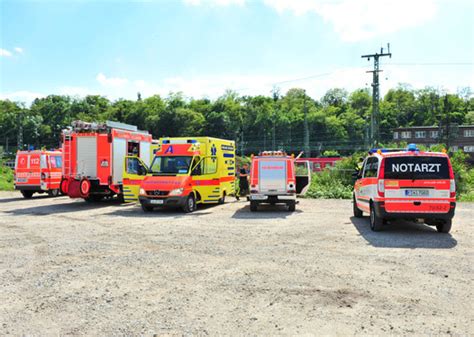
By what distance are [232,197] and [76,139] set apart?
8.14 meters

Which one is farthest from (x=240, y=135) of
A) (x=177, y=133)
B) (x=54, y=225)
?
(x=54, y=225)

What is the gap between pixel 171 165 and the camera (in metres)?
16.8

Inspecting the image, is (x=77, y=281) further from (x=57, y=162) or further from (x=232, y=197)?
(x=57, y=162)

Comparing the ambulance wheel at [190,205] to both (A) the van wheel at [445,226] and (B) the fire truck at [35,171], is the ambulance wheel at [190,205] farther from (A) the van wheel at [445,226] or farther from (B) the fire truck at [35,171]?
(B) the fire truck at [35,171]

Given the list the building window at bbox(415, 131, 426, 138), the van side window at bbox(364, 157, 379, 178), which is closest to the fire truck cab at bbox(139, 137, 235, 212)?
the van side window at bbox(364, 157, 379, 178)

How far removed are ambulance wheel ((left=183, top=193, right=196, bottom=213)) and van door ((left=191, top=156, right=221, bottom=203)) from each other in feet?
1.60

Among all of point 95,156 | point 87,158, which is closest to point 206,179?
point 95,156

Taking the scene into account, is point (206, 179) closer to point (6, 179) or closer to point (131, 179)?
point (131, 179)

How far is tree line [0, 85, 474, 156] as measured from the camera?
101 m

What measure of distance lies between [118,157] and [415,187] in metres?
12.6

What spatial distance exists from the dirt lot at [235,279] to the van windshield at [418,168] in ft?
4.72

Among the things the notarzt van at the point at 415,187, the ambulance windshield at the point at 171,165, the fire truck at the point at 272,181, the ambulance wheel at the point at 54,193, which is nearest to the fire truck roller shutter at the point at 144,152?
the ambulance windshield at the point at 171,165

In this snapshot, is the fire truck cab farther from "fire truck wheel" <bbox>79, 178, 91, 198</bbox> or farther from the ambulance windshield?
"fire truck wheel" <bbox>79, 178, 91, 198</bbox>

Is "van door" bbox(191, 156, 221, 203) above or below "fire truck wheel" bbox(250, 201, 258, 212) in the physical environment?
above
